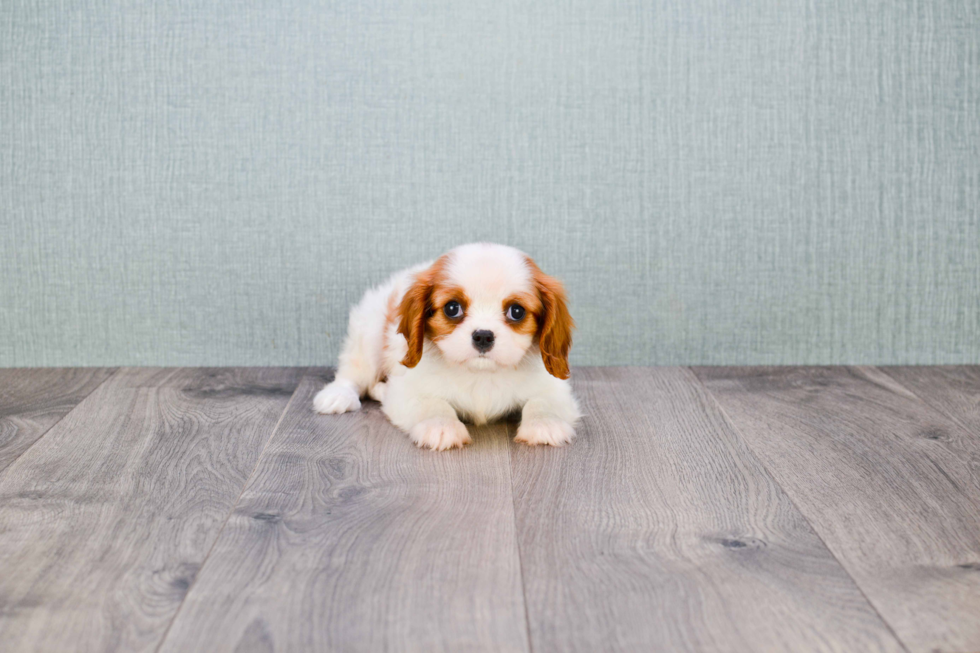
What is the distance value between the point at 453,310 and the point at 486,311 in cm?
7

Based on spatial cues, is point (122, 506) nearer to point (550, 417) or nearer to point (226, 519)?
point (226, 519)

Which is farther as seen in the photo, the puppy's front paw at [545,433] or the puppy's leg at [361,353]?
the puppy's leg at [361,353]

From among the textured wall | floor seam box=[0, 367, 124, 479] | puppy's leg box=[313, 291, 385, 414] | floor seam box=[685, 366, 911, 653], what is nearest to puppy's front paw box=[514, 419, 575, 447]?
floor seam box=[685, 366, 911, 653]

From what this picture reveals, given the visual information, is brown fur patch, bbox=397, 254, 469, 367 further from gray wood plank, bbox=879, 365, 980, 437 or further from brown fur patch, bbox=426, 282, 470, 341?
gray wood plank, bbox=879, 365, 980, 437

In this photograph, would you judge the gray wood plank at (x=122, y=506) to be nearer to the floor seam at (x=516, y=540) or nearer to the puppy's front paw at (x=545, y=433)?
the floor seam at (x=516, y=540)

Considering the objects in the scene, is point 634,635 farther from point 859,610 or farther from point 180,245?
point 180,245

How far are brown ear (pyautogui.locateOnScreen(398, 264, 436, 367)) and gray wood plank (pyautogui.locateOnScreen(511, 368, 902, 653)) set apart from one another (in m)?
0.31

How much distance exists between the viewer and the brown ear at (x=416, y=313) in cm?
184

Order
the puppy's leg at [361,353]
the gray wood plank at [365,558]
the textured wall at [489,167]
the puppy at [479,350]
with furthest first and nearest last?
the textured wall at [489,167]
the puppy's leg at [361,353]
the puppy at [479,350]
the gray wood plank at [365,558]

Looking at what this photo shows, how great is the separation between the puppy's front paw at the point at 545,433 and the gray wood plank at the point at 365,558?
8cm

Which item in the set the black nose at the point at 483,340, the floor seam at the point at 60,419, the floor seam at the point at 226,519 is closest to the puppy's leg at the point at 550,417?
the black nose at the point at 483,340

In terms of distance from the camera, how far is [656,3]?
2.42 m

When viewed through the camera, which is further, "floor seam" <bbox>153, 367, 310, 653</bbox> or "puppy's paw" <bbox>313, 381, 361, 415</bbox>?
"puppy's paw" <bbox>313, 381, 361, 415</bbox>

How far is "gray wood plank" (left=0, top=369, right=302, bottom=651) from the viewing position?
44.2 inches
